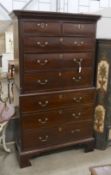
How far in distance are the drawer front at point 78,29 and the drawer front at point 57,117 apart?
0.78 metres

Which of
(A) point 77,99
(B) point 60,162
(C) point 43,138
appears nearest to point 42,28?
(A) point 77,99

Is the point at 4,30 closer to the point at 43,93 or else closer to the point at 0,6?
the point at 0,6

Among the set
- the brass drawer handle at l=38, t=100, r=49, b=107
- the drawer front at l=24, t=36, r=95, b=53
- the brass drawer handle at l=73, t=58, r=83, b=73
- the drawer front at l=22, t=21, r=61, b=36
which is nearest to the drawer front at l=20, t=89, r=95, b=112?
the brass drawer handle at l=38, t=100, r=49, b=107

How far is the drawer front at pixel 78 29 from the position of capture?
2.15 meters

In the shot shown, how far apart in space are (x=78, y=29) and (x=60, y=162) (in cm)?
142

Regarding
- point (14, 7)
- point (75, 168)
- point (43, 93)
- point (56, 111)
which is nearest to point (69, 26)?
point (14, 7)

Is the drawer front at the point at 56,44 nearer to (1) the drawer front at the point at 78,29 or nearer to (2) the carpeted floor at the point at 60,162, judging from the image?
(1) the drawer front at the point at 78,29

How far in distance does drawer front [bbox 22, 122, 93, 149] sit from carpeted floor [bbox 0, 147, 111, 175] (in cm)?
19

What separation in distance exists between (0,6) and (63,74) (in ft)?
2.98

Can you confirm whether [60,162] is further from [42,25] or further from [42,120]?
[42,25]

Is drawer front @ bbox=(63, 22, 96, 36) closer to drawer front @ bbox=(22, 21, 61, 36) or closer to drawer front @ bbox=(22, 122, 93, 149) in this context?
drawer front @ bbox=(22, 21, 61, 36)

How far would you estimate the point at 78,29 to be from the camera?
2205mm

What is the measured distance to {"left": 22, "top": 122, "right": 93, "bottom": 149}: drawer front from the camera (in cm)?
226

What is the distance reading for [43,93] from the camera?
2.20 m
